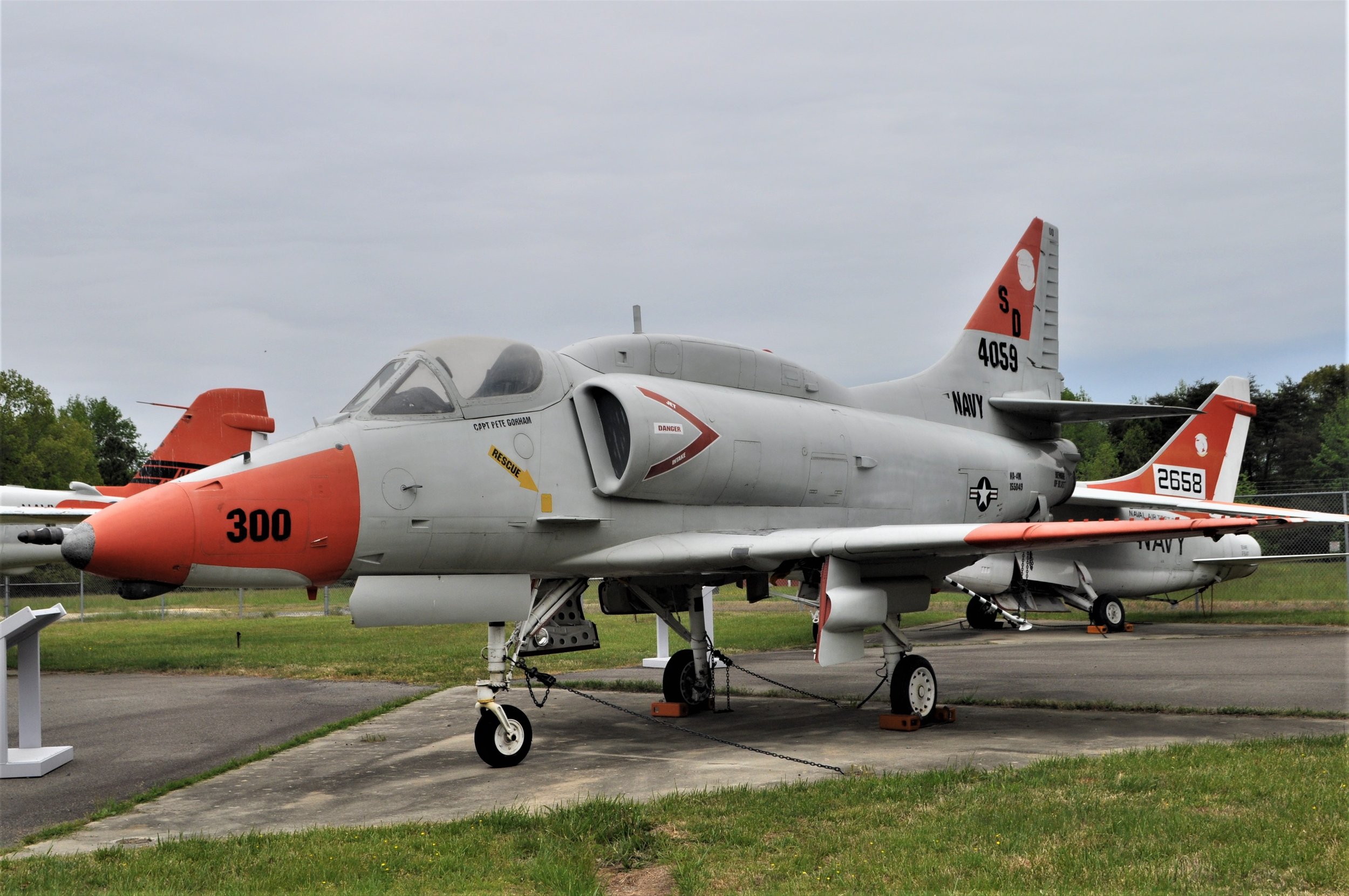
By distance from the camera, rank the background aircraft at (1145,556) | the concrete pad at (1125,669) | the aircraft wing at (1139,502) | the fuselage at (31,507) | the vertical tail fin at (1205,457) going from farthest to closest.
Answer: the vertical tail fin at (1205,457), the background aircraft at (1145,556), the fuselage at (31,507), the aircraft wing at (1139,502), the concrete pad at (1125,669)

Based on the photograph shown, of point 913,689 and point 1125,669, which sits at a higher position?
point 913,689

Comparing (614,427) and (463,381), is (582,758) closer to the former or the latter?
(614,427)

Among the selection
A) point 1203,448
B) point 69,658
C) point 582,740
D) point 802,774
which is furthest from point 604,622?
point 802,774

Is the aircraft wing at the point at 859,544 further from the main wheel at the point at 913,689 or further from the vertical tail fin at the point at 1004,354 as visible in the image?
the vertical tail fin at the point at 1004,354

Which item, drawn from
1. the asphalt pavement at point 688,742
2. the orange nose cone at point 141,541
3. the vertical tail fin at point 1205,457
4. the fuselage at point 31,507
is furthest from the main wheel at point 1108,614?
the fuselage at point 31,507

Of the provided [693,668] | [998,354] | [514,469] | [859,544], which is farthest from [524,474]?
[998,354]

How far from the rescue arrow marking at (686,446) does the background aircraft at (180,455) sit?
45.4ft

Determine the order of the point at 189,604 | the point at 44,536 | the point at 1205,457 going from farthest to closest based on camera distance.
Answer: the point at 189,604 < the point at 1205,457 < the point at 44,536

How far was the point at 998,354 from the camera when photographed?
539 inches

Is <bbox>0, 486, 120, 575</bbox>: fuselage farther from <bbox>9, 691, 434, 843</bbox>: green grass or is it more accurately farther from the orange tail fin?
<bbox>9, 691, 434, 843</bbox>: green grass

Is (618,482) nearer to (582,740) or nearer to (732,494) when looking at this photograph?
(732,494)

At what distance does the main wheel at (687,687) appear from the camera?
11.6 m

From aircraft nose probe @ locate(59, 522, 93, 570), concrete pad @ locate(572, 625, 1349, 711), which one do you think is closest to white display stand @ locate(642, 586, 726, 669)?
concrete pad @ locate(572, 625, 1349, 711)

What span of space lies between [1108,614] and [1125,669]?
7873 millimetres
